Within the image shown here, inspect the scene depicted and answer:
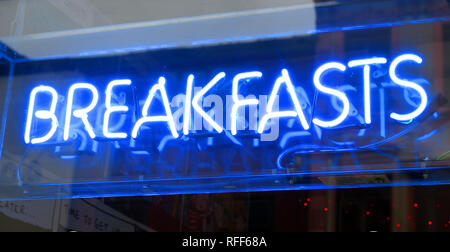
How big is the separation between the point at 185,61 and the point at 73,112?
0.81 m

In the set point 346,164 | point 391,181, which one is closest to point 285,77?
point 346,164

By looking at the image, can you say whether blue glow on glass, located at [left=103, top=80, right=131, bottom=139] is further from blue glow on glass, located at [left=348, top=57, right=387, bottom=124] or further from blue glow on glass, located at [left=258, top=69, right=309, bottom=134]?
blue glow on glass, located at [left=348, top=57, right=387, bottom=124]

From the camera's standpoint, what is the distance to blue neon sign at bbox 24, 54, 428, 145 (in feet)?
9.36

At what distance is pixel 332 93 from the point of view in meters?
2.87

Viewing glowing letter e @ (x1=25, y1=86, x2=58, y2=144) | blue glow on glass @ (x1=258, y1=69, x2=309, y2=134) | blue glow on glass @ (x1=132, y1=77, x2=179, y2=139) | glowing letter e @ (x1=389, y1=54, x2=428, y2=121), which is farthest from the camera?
glowing letter e @ (x1=25, y1=86, x2=58, y2=144)

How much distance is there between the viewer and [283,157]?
10.2 ft

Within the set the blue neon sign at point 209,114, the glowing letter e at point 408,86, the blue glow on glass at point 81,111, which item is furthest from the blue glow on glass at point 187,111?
the glowing letter e at point 408,86

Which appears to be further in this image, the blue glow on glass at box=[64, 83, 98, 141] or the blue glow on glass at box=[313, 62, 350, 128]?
the blue glow on glass at box=[64, 83, 98, 141]

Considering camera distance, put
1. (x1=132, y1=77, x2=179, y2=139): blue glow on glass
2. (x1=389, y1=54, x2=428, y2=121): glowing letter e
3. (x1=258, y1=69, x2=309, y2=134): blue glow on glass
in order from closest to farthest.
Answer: (x1=389, y1=54, x2=428, y2=121): glowing letter e
(x1=258, y1=69, x2=309, y2=134): blue glow on glass
(x1=132, y1=77, x2=179, y2=139): blue glow on glass

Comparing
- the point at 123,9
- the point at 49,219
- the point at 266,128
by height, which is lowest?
the point at 49,219

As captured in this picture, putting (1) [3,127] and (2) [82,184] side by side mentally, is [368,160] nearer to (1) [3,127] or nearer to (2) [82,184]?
(2) [82,184]

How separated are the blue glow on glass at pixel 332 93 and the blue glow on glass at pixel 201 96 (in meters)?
0.49

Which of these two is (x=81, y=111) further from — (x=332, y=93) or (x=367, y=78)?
(x=367, y=78)

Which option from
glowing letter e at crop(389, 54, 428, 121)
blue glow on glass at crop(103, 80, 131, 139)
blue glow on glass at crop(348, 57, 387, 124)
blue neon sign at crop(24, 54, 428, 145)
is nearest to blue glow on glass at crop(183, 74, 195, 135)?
blue neon sign at crop(24, 54, 428, 145)
